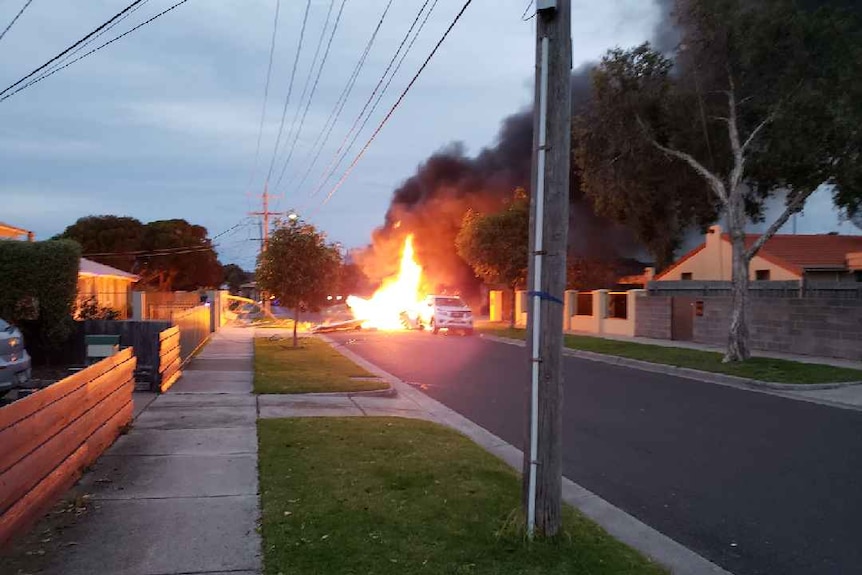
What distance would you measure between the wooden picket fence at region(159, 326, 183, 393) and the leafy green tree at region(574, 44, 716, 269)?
39.1 feet

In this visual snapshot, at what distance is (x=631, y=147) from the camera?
19.3m

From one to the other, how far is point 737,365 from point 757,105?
5.92m

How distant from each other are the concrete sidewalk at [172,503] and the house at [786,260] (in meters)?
26.2

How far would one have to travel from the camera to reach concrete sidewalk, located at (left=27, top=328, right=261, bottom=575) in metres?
4.54

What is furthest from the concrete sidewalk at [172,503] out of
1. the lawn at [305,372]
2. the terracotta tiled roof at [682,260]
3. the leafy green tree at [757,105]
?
the terracotta tiled roof at [682,260]

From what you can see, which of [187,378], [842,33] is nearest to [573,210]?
[842,33]

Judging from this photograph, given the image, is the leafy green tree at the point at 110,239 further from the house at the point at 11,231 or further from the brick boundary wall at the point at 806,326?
the brick boundary wall at the point at 806,326

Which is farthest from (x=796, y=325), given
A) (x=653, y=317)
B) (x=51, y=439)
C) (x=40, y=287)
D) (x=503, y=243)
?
(x=51, y=439)

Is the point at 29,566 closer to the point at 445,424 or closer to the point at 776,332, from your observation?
the point at 445,424

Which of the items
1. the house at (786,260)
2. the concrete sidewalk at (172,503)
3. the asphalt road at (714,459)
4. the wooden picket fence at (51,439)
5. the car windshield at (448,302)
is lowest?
the asphalt road at (714,459)

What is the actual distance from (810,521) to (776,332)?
52.3 ft

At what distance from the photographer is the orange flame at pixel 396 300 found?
40.1m

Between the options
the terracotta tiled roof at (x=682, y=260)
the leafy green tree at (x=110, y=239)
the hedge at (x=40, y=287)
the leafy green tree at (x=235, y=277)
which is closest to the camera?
the hedge at (x=40, y=287)

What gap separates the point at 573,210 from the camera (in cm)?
4844
